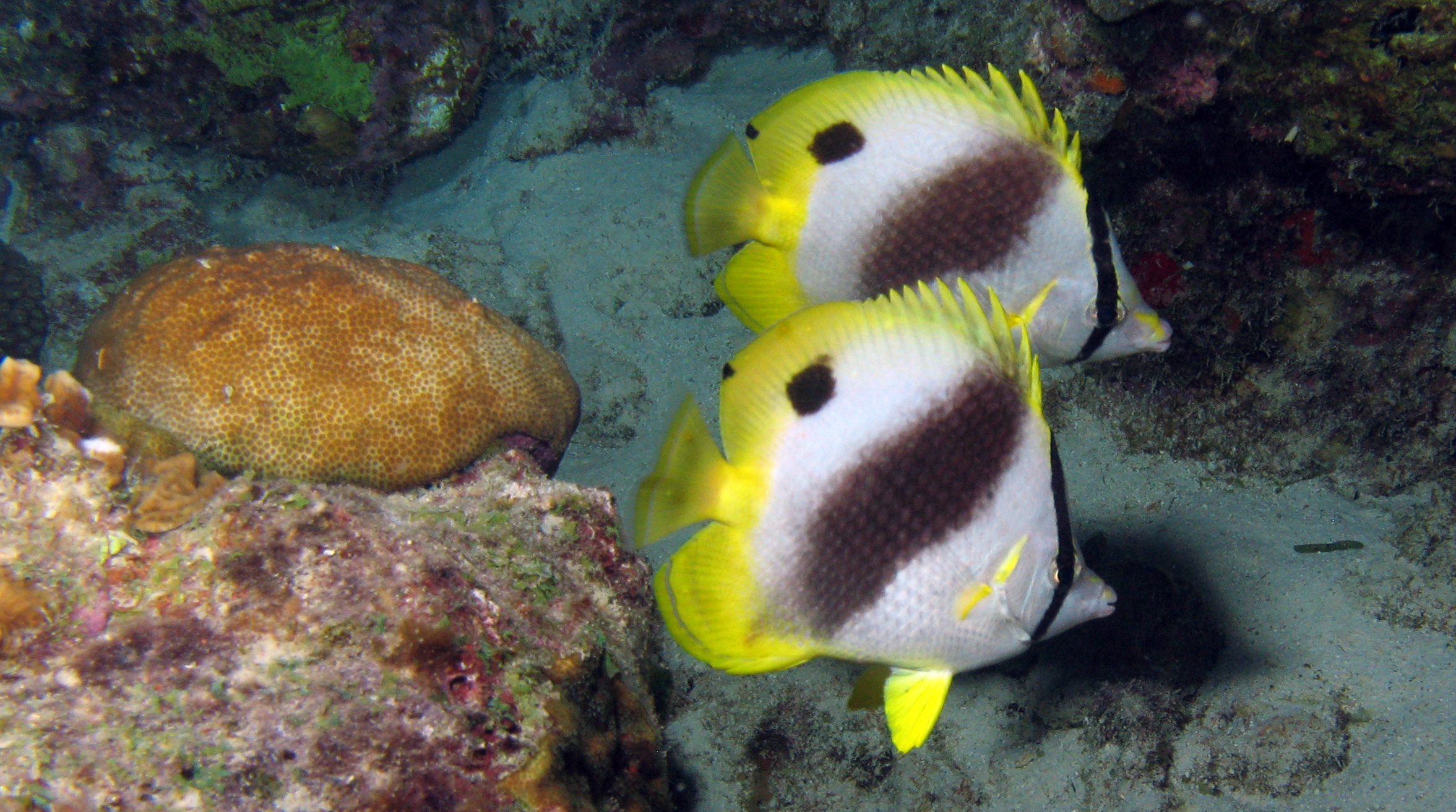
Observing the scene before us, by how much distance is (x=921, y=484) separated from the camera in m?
1.72

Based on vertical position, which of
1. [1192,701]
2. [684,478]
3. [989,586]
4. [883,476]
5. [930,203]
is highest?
[930,203]

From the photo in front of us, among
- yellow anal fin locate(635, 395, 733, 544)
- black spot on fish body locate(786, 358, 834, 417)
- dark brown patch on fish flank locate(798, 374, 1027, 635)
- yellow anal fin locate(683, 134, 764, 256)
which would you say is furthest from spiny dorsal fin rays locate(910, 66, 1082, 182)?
yellow anal fin locate(635, 395, 733, 544)

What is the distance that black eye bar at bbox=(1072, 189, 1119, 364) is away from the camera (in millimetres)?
2184

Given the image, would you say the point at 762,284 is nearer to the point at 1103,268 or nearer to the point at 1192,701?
the point at 1103,268

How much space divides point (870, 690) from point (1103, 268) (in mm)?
1432

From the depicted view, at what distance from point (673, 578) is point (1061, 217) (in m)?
1.55

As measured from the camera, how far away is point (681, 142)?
7582mm

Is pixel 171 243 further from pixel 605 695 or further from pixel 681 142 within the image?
pixel 605 695

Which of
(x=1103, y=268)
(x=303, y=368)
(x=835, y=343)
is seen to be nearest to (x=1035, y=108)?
(x=1103, y=268)

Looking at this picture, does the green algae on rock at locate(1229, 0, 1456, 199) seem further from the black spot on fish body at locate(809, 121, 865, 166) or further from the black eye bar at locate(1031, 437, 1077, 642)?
the black eye bar at locate(1031, 437, 1077, 642)

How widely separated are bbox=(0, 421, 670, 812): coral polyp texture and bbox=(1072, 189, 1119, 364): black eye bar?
191cm

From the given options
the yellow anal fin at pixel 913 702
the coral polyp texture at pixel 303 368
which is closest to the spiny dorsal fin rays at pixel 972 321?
the yellow anal fin at pixel 913 702

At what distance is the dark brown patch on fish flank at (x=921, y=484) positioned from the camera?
172 centimetres

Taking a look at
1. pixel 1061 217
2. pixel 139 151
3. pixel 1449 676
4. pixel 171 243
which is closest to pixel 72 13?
pixel 139 151
